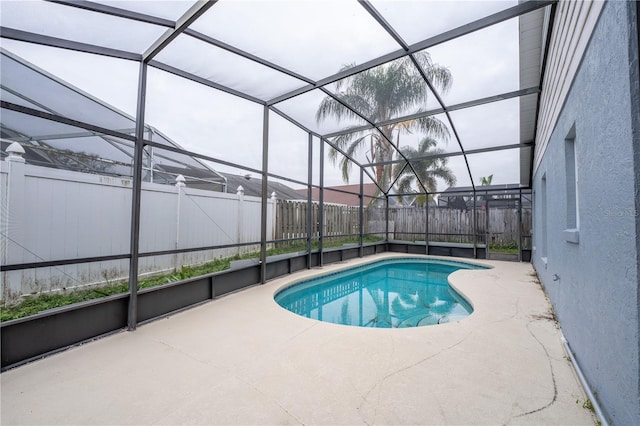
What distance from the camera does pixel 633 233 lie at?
1218 millimetres

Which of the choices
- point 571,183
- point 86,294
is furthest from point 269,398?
point 571,183

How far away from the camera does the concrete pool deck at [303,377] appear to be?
5.73ft

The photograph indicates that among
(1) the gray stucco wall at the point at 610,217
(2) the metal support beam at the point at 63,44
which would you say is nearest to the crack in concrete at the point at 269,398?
(1) the gray stucco wall at the point at 610,217

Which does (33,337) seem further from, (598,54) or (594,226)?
(598,54)

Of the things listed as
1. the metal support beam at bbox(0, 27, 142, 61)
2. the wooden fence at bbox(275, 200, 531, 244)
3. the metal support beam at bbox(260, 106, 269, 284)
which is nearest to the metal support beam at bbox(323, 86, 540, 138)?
the metal support beam at bbox(260, 106, 269, 284)

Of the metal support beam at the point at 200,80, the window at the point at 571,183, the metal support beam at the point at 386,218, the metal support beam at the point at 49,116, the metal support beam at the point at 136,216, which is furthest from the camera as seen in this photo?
the metal support beam at the point at 386,218

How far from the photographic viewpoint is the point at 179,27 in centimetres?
281

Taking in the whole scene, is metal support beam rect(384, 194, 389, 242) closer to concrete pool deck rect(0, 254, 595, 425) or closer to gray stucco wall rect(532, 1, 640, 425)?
concrete pool deck rect(0, 254, 595, 425)

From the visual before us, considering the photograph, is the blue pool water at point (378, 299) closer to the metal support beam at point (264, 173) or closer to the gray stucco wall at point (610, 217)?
the metal support beam at point (264, 173)

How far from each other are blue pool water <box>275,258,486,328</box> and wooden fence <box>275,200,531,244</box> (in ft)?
5.42

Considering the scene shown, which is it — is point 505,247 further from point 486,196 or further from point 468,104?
point 468,104

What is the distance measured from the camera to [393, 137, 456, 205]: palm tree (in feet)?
28.4

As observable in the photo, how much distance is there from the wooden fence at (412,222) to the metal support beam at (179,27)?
434 centimetres

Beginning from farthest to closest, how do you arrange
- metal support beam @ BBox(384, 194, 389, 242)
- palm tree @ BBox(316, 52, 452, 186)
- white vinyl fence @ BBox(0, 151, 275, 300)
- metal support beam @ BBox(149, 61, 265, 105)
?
metal support beam @ BBox(384, 194, 389, 242), palm tree @ BBox(316, 52, 452, 186), metal support beam @ BBox(149, 61, 265, 105), white vinyl fence @ BBox(0, 151, 275, 300)
